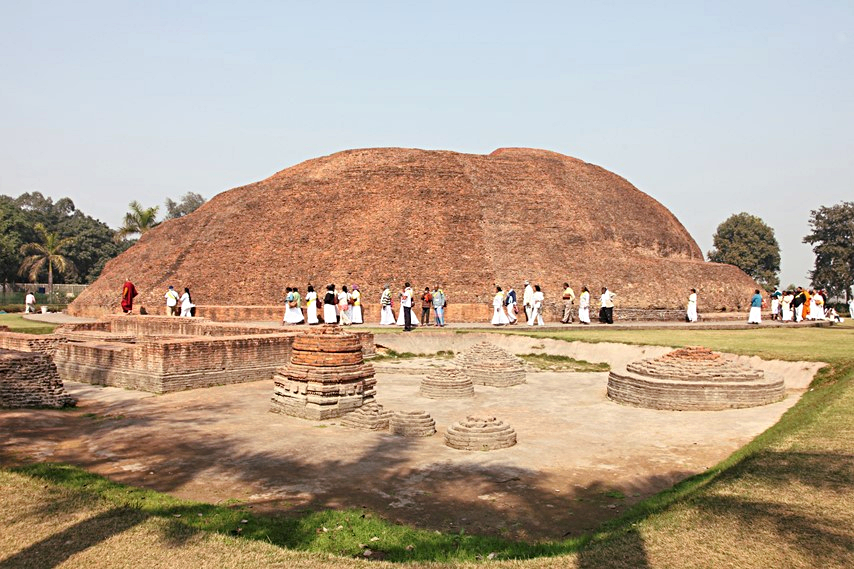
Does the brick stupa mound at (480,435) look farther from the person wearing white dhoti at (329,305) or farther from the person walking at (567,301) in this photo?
the person walking at (567,301)

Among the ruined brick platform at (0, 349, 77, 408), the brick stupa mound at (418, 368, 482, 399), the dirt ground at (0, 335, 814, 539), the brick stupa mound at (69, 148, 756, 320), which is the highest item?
the brick stupa mound at (69, 148, 756, 320)

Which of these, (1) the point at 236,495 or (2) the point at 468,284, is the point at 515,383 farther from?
(2) the point at 468,284

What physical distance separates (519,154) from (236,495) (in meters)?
38.2

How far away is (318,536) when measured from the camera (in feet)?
13.9

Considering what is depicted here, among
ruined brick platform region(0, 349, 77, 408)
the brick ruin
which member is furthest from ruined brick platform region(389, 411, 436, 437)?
ruined brick platform region(0, 349, 77, 408)

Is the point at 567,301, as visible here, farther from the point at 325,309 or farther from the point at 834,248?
the point at 834,248

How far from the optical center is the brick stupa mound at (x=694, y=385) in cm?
934

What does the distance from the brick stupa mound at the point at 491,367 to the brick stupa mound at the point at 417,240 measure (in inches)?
592

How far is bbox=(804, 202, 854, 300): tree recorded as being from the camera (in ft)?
151

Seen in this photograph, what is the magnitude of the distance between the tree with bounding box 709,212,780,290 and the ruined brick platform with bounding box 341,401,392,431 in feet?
174

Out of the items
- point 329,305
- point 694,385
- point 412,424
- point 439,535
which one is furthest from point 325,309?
point 439,535

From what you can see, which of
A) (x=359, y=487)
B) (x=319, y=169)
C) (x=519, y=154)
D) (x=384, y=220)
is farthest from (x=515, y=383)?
(x=519, y=154)

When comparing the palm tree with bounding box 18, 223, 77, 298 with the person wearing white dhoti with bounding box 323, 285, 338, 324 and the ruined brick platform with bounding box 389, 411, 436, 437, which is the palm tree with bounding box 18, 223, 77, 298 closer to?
the person wearing white dhoti with bounding box 323, 285, 338, 324

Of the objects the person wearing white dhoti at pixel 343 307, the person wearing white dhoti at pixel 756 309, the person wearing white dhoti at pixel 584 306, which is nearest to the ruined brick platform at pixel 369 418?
the person wearing white dhoti at pixel 343 307
